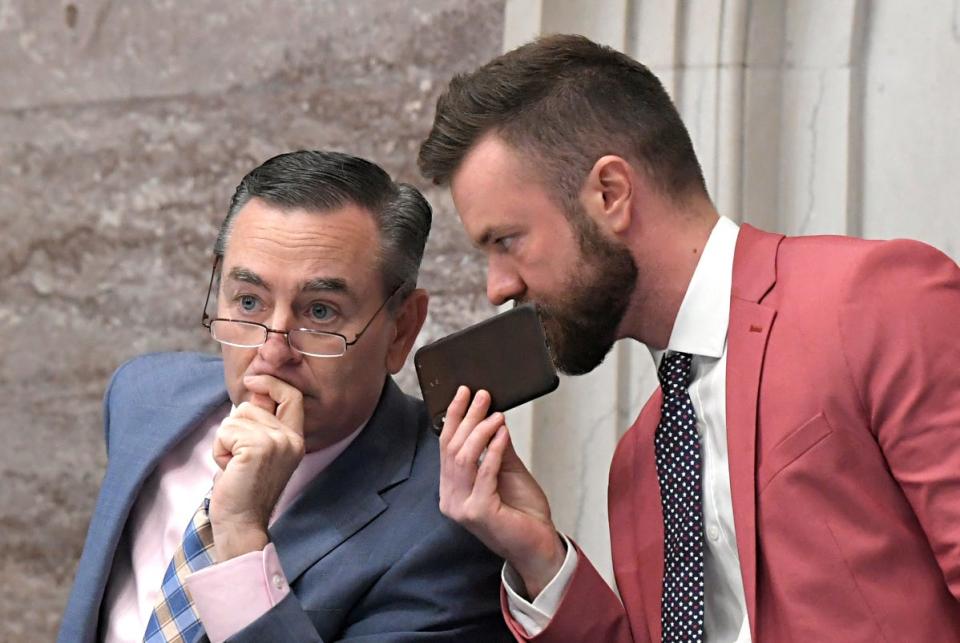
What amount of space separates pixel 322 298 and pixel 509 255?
31 cm

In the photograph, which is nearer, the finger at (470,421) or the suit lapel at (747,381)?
the suit lapel at (747,381)

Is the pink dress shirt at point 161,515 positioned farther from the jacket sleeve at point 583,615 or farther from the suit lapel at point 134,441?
the jacket sleeve at point 583,615

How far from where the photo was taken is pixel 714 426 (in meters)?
1.72

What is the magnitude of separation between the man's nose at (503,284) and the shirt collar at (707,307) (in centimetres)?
21

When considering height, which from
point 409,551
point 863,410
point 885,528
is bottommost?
point 409,551

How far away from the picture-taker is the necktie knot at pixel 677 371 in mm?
1749

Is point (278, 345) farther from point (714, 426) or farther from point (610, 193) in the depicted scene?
point (714, 426)

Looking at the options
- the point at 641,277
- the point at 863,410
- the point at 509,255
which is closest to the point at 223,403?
the point at 509,255

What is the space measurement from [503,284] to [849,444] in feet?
1.67

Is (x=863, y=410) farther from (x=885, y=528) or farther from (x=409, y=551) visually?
(x=409, y=551)

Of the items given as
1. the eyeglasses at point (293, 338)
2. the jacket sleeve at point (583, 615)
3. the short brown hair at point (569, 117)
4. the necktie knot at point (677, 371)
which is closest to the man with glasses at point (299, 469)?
the eyeglasses at point (293, 338)

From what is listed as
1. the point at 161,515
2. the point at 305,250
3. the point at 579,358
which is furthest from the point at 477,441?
the point at 161,515

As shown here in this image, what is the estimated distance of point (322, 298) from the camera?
6.42ft

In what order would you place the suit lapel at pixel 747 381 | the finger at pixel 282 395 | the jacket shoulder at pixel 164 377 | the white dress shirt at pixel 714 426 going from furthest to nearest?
1. the jacket shoulder at pixel 164 377
2. the finger at pixel 282 395
3. the white dress shirt at pixel 714 426
4. the suit lapel at pixel 747 381
